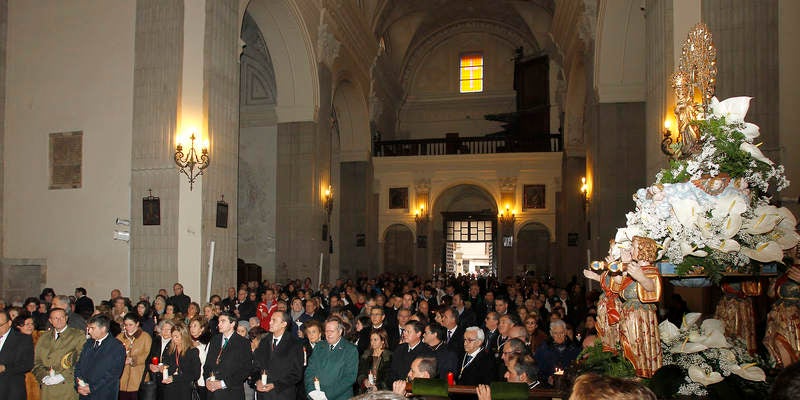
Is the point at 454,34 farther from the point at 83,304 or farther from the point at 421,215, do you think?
the point at 83,304

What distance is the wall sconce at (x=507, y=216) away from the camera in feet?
88.3

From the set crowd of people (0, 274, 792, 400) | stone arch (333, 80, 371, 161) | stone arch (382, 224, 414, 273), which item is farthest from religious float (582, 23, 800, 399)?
stone arch (382, 224, 414, 273)

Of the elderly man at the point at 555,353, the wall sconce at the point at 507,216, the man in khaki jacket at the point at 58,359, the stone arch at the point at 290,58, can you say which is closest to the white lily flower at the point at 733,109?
the elderly man at the point at 555,353

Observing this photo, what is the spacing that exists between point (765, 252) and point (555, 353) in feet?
12.0

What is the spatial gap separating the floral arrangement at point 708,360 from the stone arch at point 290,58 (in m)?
15.1

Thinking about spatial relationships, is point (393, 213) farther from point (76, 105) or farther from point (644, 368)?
point (644, 368)

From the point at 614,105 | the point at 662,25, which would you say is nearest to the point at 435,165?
the point at 614,105

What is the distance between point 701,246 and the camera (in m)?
3.61

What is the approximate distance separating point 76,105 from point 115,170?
1.88 metres

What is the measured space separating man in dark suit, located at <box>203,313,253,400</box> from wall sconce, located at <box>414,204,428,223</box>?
21.0 metres

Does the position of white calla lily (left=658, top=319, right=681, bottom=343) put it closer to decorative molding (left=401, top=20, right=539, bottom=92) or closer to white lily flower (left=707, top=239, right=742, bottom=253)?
white lily flower (left=707, top=239, right=742, bottom=253)

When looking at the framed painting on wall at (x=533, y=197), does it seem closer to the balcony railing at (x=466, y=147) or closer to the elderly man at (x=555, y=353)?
the balcony railing at (x=466, y=147)

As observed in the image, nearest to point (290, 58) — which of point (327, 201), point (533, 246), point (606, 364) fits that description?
point (327, 201)

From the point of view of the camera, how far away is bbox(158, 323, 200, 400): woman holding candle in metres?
6.58
